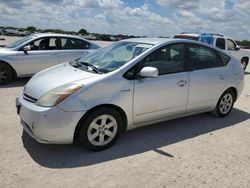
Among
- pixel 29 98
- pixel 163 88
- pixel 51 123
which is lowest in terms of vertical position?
pixel 51 123

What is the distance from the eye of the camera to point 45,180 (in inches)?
122

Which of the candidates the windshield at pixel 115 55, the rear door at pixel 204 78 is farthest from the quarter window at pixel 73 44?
the rear door at pixel 204 78

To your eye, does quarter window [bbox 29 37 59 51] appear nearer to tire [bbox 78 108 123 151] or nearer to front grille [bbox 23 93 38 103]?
front grille [bbox 23 93 38 103]

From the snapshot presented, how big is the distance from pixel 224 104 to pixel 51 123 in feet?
12.0

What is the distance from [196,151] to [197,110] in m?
1.18

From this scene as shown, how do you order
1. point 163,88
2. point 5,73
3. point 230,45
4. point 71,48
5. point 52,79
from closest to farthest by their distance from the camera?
1. point 52,79
2. point 163,88
3. point 5,73
4. point 71,48
5. point 230,45

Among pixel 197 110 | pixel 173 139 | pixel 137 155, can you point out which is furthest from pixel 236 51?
pixel 137 155

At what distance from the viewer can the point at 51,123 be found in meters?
3.40

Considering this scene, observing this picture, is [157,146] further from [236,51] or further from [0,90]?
[236,51]

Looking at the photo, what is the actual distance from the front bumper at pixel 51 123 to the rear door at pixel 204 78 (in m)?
2.18

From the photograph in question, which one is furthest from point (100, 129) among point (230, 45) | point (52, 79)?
point (230, 45)

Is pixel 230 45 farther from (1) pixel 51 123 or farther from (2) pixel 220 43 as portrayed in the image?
(1) pixel 51 123

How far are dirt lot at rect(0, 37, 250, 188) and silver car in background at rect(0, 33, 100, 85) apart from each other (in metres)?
3.11

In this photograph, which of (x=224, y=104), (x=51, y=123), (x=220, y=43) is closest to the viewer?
(x=51, y=123)
